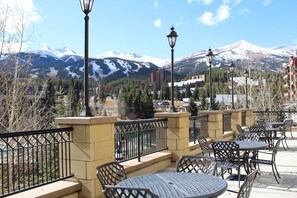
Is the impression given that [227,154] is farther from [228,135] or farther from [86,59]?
[228,135]

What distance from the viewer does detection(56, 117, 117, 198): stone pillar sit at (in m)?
4.44

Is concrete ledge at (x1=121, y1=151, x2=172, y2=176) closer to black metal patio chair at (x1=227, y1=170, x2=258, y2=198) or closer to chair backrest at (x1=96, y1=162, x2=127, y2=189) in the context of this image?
chair backrest at (x1=96, y1=162, x2=127, y2=189)

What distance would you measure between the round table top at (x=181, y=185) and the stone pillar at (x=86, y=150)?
1259 millimetres

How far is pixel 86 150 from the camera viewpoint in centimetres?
446

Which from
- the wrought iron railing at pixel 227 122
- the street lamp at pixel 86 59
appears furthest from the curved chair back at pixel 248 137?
the wrought iron railing at pixel 227 122

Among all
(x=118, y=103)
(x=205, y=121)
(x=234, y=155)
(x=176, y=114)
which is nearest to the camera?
(x=234, y=155)

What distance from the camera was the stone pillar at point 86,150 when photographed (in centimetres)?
444

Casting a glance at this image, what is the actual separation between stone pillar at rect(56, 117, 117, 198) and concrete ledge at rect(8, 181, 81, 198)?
139 mm

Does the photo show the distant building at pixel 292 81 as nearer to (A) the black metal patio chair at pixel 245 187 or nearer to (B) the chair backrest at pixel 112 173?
(B) the chair backrest at pixel 112 173

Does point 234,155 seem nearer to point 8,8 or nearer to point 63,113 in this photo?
point 8,8

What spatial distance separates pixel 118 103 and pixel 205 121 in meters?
62.0

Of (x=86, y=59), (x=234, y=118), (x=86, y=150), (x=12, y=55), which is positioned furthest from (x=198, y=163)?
(x=12, y=55)

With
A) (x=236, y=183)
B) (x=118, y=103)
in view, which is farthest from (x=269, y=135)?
(x=118, y=103)

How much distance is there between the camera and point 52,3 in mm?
15484
